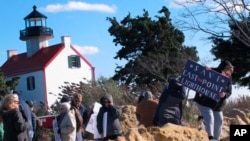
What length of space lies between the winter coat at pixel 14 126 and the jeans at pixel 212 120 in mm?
3103

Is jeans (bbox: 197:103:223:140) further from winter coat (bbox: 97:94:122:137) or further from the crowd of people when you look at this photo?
winter coat (bbox: 97:94:122:137)

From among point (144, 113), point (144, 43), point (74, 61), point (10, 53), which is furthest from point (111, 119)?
point (10, 53)

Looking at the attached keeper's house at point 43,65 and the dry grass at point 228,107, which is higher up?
the attached keeper's house at point 43,65

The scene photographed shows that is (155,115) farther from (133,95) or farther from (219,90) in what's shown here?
(133,95)

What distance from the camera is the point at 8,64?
69.1 m

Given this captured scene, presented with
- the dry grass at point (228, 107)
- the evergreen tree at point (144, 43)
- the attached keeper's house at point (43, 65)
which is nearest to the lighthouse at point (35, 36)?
the attached keeper's house at point (43, 65)

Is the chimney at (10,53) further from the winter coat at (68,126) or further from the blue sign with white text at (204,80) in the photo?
the blue sign with white text at (204,80)

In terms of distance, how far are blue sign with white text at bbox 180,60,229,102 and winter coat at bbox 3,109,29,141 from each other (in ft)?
9.67

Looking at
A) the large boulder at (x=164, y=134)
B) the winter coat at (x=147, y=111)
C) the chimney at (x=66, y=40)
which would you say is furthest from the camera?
the chimney at (x=66, y=40)

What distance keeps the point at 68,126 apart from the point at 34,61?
177 feet

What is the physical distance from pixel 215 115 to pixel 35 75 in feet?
173

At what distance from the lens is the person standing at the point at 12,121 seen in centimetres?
960

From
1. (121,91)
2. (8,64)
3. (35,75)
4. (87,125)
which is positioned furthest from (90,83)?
(8,64)

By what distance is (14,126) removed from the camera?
31.7 ft
